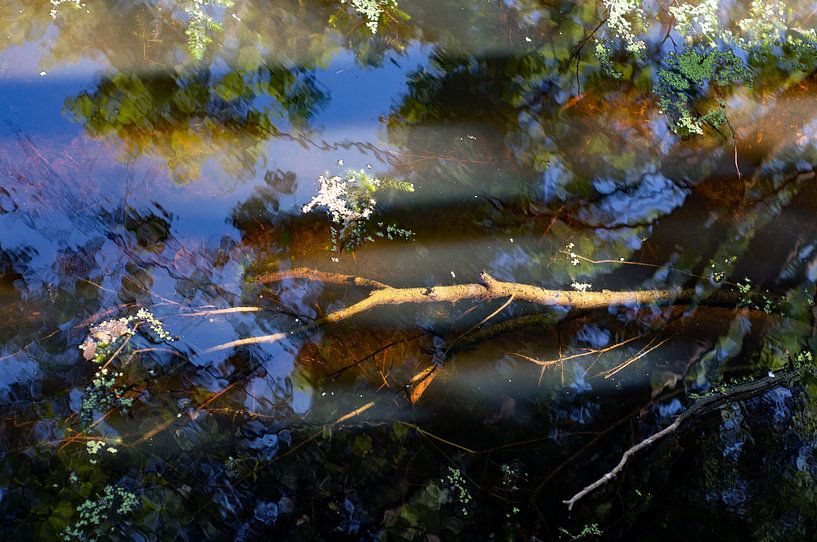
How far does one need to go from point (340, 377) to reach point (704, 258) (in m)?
1.44

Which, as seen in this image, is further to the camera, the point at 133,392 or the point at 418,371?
the point at 418,371

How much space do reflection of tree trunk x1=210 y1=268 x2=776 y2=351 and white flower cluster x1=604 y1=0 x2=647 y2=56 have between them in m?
0.99

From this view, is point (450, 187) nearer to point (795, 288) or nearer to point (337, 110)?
point (337, 110)

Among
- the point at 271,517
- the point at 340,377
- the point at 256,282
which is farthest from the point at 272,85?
the point at 271,517

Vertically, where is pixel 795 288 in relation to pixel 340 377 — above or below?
above

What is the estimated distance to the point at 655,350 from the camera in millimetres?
2025

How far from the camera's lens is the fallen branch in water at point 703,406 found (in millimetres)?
1922

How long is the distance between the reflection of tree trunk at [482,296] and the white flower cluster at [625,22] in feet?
3.26

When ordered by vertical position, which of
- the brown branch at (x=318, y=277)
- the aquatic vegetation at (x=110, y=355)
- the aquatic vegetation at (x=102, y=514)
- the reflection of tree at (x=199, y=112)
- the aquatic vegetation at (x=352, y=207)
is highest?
the reflection of tree at (x=199, y=112)

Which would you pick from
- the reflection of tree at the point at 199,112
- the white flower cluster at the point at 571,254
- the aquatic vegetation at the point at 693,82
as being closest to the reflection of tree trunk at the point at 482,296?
the white flower cluster at the point at 571,254

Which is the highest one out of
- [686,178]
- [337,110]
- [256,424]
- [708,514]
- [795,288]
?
[337,110]

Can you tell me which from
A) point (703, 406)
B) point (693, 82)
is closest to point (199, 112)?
point (693, 82)

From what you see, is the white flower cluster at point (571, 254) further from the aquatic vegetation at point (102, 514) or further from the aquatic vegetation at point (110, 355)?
the aquatic vegetation at point (102, 514)

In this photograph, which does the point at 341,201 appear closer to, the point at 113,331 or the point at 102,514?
the point at 113,331
